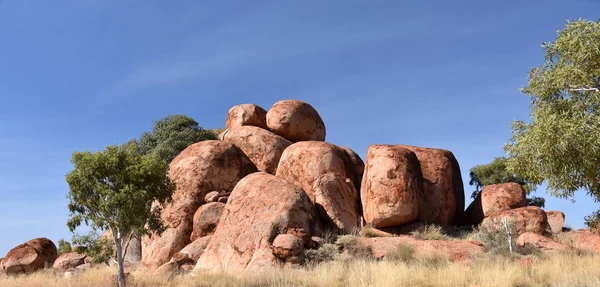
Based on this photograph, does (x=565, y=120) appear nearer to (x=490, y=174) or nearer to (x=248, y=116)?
(x=248, y=116)

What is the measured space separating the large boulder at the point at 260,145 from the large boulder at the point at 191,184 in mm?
1251

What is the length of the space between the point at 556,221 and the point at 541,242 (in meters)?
10.2

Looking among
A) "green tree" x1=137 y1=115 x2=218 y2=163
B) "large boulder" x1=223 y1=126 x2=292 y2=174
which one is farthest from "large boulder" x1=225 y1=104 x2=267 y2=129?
"green tree" x1=137 y1=115 x2=218 y2=163

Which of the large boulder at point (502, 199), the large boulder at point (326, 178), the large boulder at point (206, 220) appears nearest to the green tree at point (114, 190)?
the large boulder at point (206, 220)

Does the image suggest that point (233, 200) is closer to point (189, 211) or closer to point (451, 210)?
point (189, 211)

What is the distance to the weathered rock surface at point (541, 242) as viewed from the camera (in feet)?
77.8

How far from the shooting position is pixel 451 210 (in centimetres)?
2959

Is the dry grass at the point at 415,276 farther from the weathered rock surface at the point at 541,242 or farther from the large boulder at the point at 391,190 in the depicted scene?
the large boulder at the point at 391,190

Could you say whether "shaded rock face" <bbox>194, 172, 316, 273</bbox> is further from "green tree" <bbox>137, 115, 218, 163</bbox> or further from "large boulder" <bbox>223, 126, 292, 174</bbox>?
"green tree" <bbox>137, 115, 218, 163</bbox>

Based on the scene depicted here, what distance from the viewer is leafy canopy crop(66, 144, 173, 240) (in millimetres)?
19641

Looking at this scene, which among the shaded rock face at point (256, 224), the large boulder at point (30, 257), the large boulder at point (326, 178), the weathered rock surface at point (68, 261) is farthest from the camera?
the large boulder at point (30, 257)

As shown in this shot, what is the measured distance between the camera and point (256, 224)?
2352cm

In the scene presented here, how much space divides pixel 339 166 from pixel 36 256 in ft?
70.2

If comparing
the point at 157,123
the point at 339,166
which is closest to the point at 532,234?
the point at 339,166
